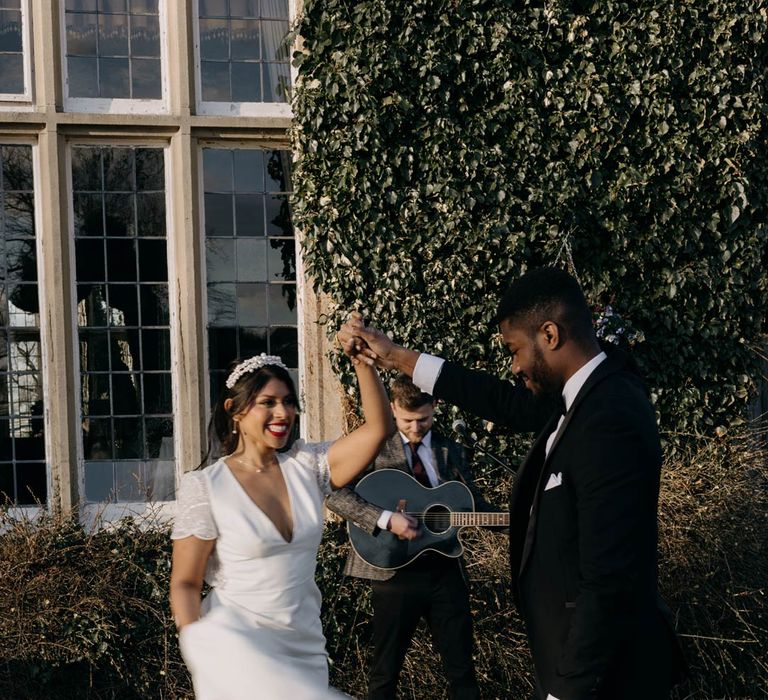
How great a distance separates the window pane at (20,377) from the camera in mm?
7293

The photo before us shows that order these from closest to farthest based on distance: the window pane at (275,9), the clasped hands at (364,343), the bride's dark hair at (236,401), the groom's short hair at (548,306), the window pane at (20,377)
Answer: the groom's short hair at (548,306)
the clasped hands at (364,343)
the bride's dark hair at (236,401)
the window pane at (20,377)
the window pane at (275,9)

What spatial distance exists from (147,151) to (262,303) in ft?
4.47

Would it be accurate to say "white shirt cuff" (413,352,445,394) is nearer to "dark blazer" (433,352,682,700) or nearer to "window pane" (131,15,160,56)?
"dark blazer" (433,352,682,700)

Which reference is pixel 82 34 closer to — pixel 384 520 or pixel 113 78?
pixel 113 78

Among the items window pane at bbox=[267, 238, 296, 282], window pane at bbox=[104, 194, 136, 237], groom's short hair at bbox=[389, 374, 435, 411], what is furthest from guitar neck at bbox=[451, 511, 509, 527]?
window pane at bbox=[104, 194, 136, 237]

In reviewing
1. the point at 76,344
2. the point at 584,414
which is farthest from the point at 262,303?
the point at 584,414

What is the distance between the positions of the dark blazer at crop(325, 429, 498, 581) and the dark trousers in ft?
0.39

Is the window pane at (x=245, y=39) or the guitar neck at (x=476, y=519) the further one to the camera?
the window pane at (x=245, y=39)

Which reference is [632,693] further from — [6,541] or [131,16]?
[131,16]

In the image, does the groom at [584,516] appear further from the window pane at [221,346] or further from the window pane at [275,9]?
the window pane at [275,9]

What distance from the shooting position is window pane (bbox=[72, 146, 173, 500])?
7441 mm

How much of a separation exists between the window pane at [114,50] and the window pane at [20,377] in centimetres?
105

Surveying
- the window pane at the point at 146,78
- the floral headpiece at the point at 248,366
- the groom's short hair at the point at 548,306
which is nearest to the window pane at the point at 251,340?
the window pane at the point at 146,78

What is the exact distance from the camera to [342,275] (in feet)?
23.9
